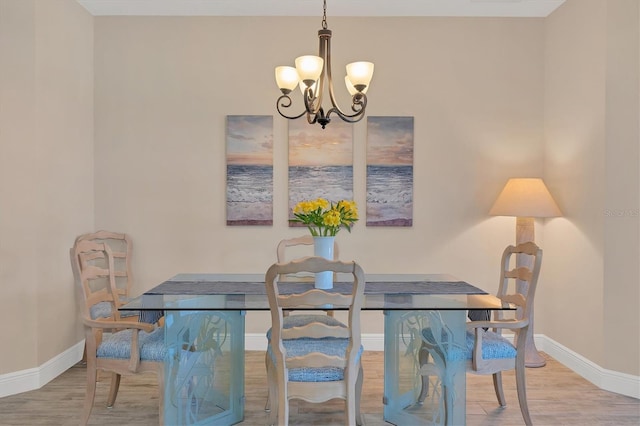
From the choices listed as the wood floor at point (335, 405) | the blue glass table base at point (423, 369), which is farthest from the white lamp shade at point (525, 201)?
the blue glass table base at point (423, 369)

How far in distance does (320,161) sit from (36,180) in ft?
6.99

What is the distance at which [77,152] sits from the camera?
3.93 metres

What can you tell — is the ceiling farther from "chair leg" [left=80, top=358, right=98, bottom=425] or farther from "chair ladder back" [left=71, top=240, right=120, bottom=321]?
"chair leg" [left=80, top=358, right=98, bottom=425]

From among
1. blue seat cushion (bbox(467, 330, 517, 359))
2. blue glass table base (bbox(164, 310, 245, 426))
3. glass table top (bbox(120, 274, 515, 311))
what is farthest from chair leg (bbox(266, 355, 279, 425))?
blue seat cushion (bbox(467, 330, 517, 359))

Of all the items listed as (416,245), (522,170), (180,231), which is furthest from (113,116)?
(522,170)

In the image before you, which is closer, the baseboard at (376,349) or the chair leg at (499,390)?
the chair leg at (499,390)

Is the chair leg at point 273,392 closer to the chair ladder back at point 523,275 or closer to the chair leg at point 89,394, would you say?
the chair leg at point 89,394

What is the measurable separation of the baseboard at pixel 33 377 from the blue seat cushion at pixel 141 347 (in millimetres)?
1054

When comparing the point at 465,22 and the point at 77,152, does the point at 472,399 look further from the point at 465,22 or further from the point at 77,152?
the point at 77,152

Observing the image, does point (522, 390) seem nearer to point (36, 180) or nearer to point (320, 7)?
point (320, 7)

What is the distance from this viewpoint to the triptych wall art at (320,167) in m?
4.18

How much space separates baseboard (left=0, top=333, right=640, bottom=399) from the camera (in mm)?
3256

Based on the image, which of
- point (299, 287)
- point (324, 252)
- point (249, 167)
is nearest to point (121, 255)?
point (249, 167)

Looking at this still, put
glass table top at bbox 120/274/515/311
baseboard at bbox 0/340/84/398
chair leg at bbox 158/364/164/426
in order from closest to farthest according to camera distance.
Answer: glass table top at bbox 120/274/515/311 → chair leg at bbox 158/364/164/426 → baseboard at bbox 0/340/84/398
